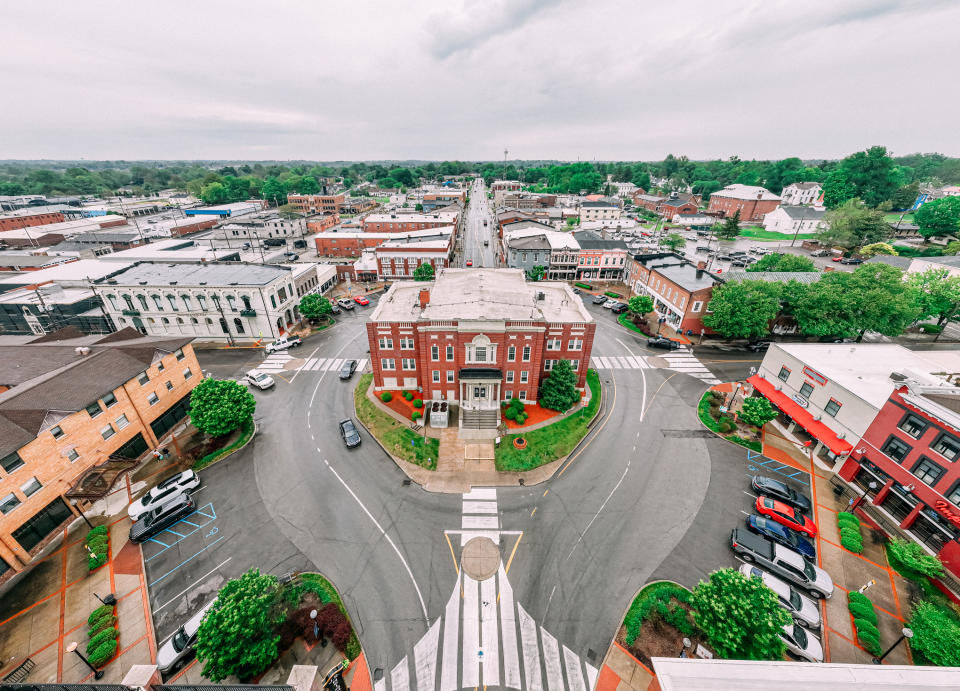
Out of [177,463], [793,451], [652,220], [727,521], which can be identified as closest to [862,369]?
[793,451]

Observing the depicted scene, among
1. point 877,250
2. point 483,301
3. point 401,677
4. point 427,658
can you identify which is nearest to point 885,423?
point 483,301

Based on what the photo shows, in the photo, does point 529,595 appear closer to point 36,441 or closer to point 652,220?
point 36,441

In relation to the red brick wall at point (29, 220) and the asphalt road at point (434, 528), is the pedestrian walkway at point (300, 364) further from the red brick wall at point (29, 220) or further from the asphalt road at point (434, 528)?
Answer: the red brick wall at point (29, 220)

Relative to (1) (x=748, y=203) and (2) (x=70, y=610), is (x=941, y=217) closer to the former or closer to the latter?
(1) (x=748, y=203)

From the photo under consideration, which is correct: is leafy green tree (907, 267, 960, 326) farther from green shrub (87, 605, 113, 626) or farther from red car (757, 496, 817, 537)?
green shrub (87, 605, 113, 626)

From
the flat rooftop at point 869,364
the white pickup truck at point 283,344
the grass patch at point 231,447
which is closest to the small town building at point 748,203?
the flat rooftop at point 869,364

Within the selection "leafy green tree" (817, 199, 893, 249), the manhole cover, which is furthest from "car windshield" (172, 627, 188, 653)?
"leafy green tree" (817, 199, 893, 249)
